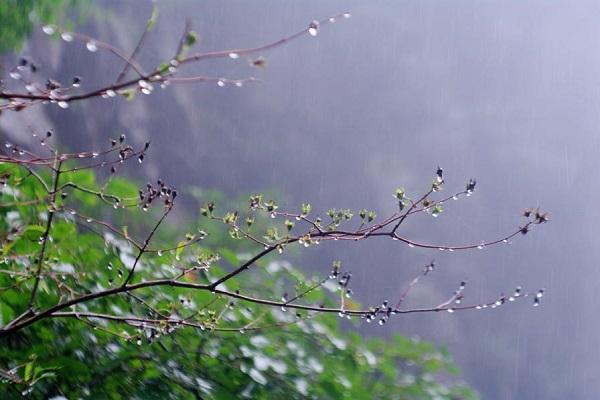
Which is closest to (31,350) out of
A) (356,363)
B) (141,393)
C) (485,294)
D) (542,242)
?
(141,393)

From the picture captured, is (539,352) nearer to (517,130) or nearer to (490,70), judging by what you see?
(517,130)

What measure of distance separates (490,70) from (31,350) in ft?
18.3

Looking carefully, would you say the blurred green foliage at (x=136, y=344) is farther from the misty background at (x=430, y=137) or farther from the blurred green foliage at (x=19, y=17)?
the misty background at (x=430, y=137)

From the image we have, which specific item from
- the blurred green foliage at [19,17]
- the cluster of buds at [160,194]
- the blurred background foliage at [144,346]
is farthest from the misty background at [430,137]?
the cluster of buds at [160,194]

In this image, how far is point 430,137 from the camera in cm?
589

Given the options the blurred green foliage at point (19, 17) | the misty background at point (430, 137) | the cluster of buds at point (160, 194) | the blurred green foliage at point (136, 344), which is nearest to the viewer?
the cluster of buds at point (160, 194)

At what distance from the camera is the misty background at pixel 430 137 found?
17.3 ft

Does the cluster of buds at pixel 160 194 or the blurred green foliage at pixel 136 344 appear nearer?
the cluster of buds at pixel 160 194

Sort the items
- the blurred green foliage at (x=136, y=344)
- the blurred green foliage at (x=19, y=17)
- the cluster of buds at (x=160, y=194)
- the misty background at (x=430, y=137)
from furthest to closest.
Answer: the misty background at (x=430, y=137) < the blurred green foliage at (x=19, y=17) < the blurred green foliage at (x=136, y=344) < the cluster of buds at (x=160, y=194)

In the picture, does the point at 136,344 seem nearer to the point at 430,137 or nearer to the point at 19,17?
the point at 19,17

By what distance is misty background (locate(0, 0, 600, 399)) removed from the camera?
5266mm

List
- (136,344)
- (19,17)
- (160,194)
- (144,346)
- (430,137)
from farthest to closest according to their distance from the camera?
(430,137) → (19,17) → (144,346) → (136,344) → (160,194)

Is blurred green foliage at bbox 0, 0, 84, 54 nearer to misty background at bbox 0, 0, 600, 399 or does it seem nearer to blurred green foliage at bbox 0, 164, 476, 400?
blurred green foliage at bbox 0, 164, 476, 400

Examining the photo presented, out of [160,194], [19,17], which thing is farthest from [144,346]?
[19,17]
